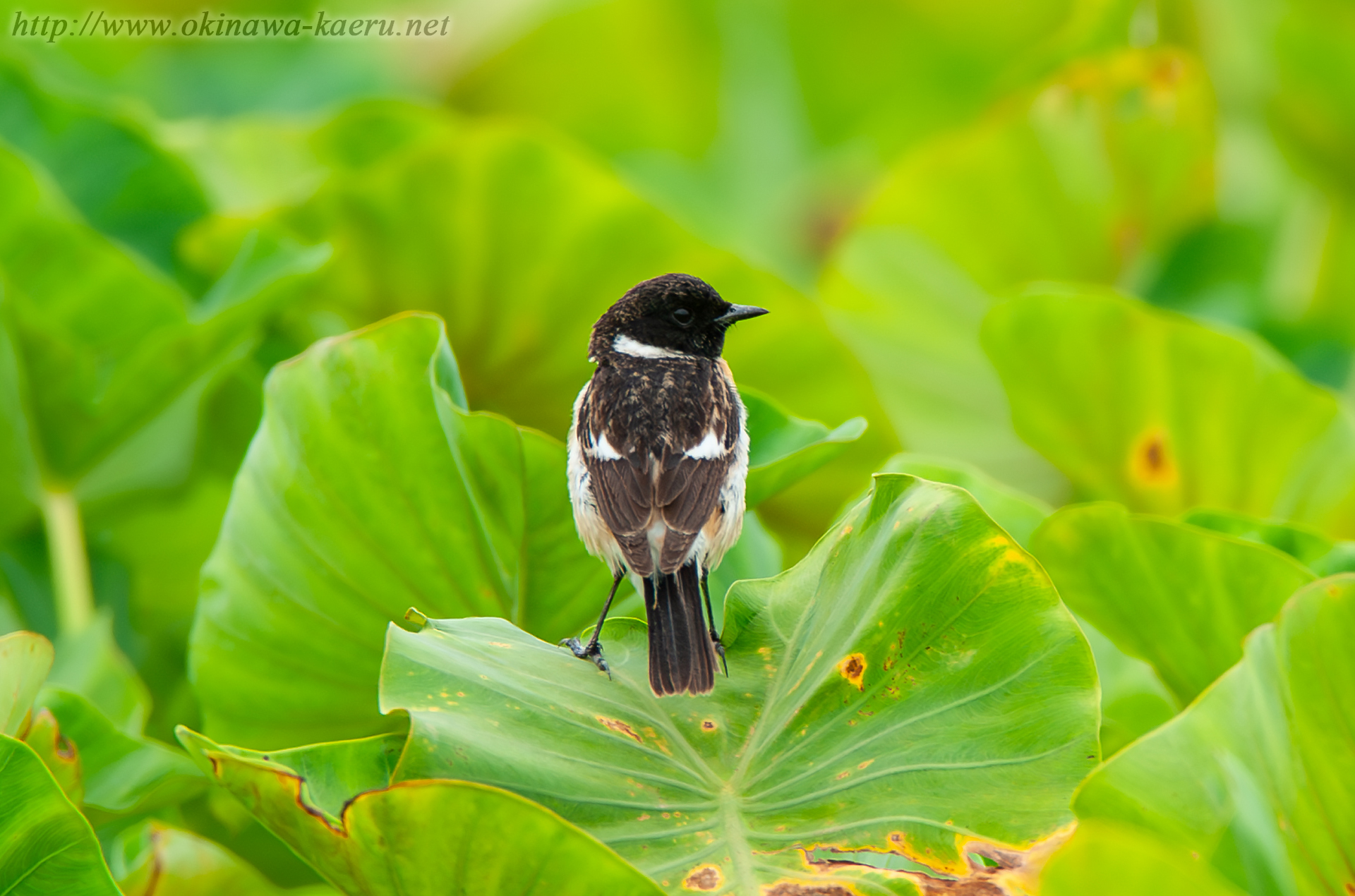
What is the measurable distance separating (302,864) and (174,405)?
0.43 meters

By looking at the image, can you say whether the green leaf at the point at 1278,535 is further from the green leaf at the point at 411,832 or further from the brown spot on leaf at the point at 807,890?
the green leaf at the point at 411,832

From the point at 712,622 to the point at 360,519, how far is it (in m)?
0.25

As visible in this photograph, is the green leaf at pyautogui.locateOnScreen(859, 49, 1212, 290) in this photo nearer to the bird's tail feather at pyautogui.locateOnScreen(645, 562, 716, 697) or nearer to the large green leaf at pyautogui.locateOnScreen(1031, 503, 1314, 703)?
the large green leaf at pyautogui.locateOnScreen(1031, 503, 1314, 703)

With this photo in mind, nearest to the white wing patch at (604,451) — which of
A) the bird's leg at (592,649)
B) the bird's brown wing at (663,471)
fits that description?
the bird's brown wing at (663,471)

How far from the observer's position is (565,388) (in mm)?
1215

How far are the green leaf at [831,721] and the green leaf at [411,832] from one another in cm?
4

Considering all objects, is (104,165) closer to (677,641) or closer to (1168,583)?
(677,641)

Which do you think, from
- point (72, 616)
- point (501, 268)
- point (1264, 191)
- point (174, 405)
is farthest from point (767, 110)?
point (72, 616)

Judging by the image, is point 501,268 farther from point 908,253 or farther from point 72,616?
point 908,253

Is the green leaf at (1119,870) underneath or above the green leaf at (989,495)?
above

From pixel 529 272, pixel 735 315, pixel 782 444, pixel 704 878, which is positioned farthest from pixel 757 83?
pixel 704 878

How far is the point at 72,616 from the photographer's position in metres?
0.99

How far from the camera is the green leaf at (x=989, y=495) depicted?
3.11ft

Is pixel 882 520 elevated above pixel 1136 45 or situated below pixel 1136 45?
below
